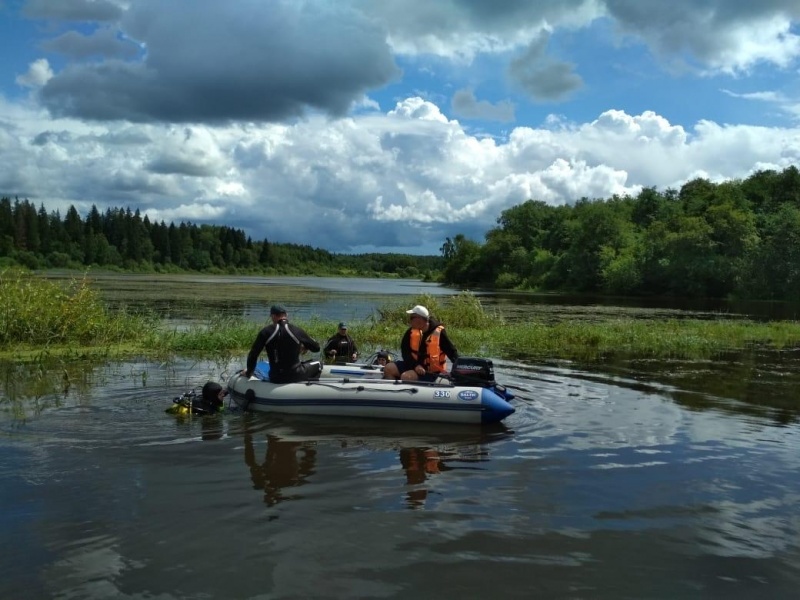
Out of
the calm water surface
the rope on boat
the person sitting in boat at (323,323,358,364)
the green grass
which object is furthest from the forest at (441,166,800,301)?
the rope on boat

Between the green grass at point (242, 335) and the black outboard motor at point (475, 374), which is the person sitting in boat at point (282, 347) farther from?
the green grass at point (242, 335)

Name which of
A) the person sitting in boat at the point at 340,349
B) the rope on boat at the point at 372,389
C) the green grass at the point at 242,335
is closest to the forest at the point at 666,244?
the green grass at the point at 242,335

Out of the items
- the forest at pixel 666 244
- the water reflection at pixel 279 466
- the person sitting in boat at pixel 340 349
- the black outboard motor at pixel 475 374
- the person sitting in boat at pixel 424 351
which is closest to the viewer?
the water reflection at pixel 279 466

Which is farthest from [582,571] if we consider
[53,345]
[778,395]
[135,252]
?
[135,252]

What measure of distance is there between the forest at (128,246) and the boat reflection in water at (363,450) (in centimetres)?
8983

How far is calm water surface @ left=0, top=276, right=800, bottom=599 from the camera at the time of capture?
5.04 m

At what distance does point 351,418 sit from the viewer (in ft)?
33.8

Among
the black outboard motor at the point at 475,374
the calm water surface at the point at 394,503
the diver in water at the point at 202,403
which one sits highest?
the black outboard motor at the point at 475,374

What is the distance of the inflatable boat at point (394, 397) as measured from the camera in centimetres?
986

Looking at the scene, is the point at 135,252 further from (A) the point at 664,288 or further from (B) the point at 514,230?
(A) the point at 664,288

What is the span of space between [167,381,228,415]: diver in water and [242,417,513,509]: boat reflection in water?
0.66 meters

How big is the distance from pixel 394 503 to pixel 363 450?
6.72 feet

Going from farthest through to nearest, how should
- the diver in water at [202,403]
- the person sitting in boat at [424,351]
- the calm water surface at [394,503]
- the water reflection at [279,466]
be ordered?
1. the person sitting in boat at [424,351]
2. the diver in water at [202,403]
3. the water reflection at [279,466]
4. the calm water surface at [394,503]

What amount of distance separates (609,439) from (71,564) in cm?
673
